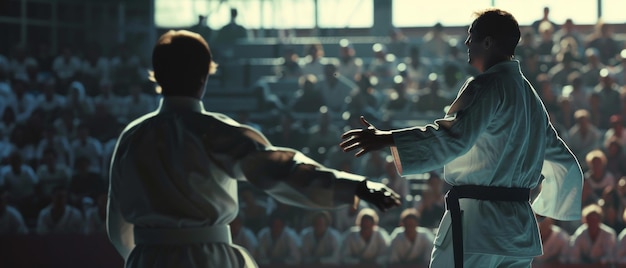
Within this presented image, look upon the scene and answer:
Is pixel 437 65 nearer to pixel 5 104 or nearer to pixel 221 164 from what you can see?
pixel 5 104

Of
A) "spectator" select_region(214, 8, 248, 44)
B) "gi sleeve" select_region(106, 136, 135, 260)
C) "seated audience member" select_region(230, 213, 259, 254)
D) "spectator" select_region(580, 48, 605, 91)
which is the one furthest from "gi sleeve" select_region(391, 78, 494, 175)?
"spectator" select_region(214, 8, 248, 44)

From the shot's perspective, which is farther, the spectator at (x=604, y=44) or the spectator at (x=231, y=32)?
the spectator at (x=231, y=32)

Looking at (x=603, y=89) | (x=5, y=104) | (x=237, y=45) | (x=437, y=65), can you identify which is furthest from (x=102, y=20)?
(x=603, y=89)

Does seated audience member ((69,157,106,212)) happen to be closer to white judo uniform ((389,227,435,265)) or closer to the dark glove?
white judo uniform ((389,227,435,265))

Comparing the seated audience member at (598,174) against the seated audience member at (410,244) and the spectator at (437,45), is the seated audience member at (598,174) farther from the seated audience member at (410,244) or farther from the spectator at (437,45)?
the spectator at (437,45)

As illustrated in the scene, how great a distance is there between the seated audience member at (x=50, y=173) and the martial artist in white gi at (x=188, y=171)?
292 inches

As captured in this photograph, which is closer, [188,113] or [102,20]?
[188,113]

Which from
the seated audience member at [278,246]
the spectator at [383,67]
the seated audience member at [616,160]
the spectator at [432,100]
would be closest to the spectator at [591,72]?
the spectator at [432,100]

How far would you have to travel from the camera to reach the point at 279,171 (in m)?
3.50

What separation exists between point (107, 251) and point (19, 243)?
91cm

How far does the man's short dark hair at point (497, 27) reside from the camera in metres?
4.21

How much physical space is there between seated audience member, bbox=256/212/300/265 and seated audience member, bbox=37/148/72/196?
2.59 m

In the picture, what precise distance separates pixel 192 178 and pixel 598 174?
6958 millimetres

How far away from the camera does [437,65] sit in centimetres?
1327
